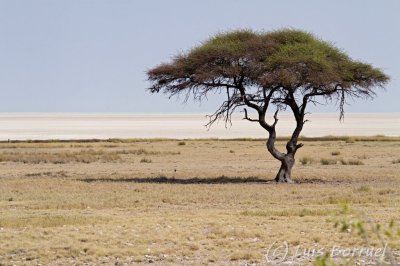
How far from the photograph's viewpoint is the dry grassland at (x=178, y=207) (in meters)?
17.0

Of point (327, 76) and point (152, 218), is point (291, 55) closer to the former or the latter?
point (327, 76)

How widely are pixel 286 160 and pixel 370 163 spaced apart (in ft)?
40.2

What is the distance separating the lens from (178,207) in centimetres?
2556

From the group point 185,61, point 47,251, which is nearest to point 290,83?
point 185,61

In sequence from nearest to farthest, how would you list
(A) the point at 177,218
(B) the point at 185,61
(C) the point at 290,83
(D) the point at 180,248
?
(D) the point at 180,248, (A) the point at 177,218, (C) the point at 290,83, (B) the point at 185,61

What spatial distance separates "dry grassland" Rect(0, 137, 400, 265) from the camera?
16953mm

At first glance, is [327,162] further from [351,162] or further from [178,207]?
[178,207]

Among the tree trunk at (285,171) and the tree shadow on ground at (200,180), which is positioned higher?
the tree trunk at (285,171)

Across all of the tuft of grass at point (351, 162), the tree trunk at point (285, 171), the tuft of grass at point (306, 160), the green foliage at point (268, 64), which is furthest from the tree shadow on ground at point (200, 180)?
the tuft of grass at point (306, 160)

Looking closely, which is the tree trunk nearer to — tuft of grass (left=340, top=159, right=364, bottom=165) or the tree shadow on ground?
the tree shadow on ground

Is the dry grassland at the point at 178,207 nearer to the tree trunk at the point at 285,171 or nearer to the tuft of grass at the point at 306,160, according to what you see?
the tuft of grass at the point at 306,160

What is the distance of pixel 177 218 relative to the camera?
21.8 m

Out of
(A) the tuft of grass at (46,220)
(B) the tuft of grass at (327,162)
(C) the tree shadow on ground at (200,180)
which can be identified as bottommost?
(A) the tuft of grass at (46,220)

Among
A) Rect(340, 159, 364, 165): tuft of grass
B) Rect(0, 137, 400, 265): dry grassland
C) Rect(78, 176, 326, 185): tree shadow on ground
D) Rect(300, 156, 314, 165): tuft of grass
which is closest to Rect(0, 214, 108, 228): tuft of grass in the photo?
Rect(0, 137, 400, 265): dry grassland
